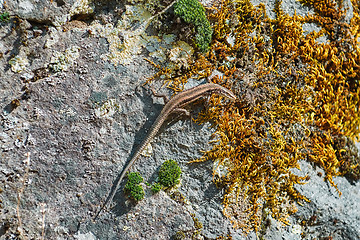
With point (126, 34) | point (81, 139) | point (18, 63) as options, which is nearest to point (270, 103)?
point (126, 34)

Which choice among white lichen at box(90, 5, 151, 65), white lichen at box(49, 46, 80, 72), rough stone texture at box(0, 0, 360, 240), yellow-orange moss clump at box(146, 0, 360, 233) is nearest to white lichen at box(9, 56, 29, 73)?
rough stone texture at box(0, 0, 360, 240)

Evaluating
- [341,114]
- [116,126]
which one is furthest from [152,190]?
[341,114]

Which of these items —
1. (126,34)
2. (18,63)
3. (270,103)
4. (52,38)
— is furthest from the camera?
(270,103)

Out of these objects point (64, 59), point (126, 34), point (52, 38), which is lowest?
point (64, 59)

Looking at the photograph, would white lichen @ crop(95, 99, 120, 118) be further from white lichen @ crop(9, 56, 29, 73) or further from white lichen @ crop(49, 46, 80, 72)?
white lichen @ crop(9, 56, 29, 73)

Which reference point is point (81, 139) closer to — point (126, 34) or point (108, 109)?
point (108, 109)

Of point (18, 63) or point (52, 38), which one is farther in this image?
point (52, 38)

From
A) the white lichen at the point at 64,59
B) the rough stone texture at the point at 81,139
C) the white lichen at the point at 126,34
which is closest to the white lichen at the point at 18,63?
the rough stone texture at the point at 81,139

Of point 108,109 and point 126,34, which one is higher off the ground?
point 126,34
